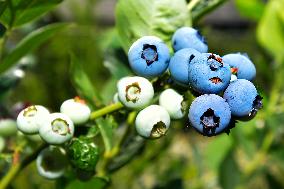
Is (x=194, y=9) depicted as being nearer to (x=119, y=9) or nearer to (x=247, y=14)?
(x=119, y=9)

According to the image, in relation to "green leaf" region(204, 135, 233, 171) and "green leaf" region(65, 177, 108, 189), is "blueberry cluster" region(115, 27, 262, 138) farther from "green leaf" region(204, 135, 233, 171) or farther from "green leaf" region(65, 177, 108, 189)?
"green leaf" region(204, 135, 233, 171)

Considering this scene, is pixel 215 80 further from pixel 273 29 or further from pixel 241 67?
pixel 273 29

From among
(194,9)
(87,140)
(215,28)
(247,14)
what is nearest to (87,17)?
(247,14)

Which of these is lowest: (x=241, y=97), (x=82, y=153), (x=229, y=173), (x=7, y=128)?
(x=229, y=173)

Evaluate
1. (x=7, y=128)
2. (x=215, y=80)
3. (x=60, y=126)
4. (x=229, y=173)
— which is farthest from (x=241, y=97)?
(x=229, y=173)

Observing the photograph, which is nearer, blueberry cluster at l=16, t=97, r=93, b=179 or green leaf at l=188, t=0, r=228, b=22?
blueberry cluster at l=16, t=97, r=93, b=179

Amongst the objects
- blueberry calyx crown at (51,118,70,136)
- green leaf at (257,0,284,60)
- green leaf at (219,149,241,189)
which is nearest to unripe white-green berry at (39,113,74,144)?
blueberry calyx crown at (51,118,70,136)

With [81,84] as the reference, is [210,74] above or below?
above
